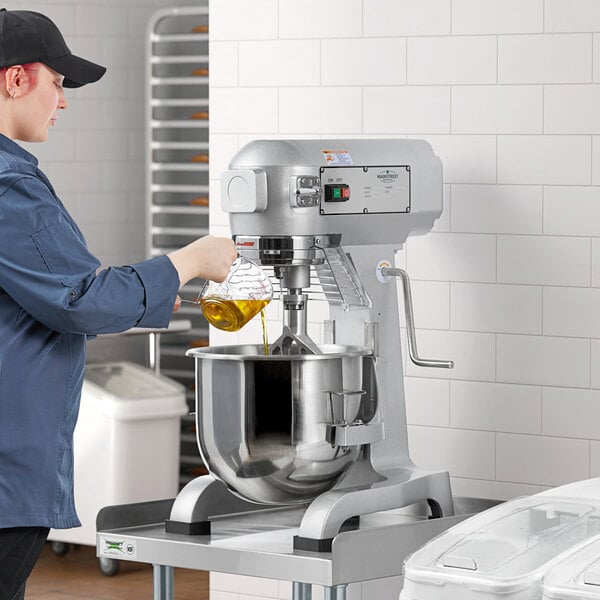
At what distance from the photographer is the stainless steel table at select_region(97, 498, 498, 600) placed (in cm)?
256

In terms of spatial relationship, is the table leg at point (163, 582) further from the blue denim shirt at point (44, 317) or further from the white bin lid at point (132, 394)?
the white bin lid at point (132, 394)

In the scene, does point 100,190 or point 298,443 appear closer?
A: point 298,443

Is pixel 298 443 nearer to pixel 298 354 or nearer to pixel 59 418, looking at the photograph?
pixel 298 354

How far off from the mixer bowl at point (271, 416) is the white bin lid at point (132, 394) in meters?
2.33

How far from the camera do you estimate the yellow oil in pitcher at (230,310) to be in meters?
2.60

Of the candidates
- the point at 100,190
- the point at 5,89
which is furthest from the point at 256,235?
the point at 100,190

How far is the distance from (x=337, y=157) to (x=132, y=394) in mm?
2450

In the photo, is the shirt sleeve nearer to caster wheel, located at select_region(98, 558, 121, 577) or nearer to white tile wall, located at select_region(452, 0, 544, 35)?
white tile wall, located at select_region(452, 0, 544, 35)

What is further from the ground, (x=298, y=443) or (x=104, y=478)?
(x=298, y=443)

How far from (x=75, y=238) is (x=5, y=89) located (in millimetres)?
283

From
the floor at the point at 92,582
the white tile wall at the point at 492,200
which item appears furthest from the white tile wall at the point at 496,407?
the floor at the point at 92,582

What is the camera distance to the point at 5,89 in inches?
93.0

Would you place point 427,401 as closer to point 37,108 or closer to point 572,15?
point 572,15

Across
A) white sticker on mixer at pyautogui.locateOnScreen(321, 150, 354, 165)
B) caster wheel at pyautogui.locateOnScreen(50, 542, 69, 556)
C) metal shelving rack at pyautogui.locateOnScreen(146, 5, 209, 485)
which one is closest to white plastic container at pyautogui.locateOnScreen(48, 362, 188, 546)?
caster wheel at pyautogui.locateOnScreen(50, 542, 69, 556)
